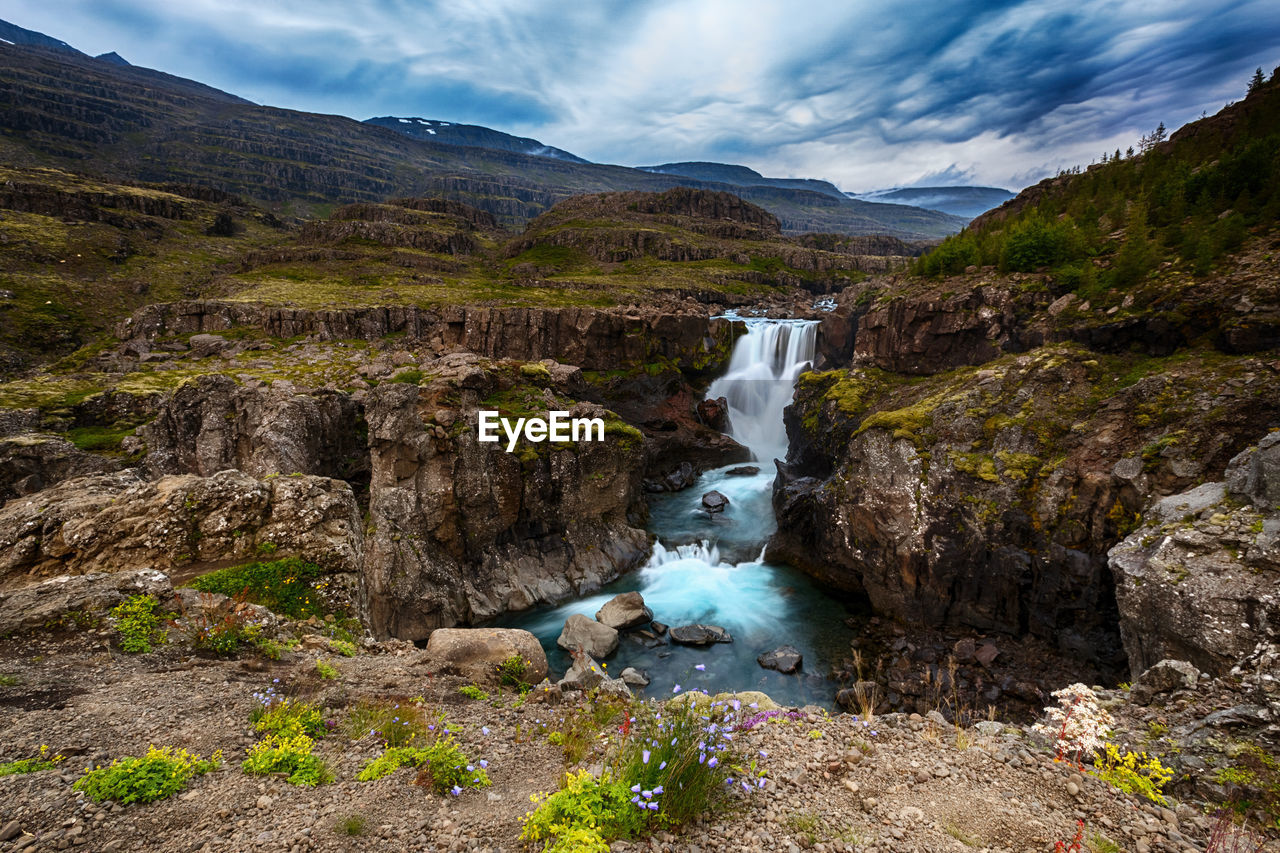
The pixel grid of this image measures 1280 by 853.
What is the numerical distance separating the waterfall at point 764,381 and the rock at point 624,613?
25.0m

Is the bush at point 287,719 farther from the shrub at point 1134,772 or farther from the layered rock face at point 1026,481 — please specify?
the layered rock face at point 1026,481

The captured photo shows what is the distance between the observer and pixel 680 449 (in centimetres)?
4388

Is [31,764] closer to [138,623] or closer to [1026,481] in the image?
[138,623]

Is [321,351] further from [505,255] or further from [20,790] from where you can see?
[505,255]

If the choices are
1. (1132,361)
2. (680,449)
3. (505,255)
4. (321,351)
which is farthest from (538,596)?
(505,255)

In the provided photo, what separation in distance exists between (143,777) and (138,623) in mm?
4860

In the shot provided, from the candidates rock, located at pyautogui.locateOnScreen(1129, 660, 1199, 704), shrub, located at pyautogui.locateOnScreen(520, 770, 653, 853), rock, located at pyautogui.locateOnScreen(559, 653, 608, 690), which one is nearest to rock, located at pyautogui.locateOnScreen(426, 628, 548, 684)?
rock, located at pyautogui.locateOnScreen(559, 653, 608, 690)

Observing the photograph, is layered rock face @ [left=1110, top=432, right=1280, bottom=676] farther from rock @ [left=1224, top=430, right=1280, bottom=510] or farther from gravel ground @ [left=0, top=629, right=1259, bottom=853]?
gravel ground @ [left=0, top=629, right=1259, bottom=853]

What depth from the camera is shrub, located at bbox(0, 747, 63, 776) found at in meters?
4.37

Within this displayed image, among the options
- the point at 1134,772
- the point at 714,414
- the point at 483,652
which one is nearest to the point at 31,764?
the point at 483,652

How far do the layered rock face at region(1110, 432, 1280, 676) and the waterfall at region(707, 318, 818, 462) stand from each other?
1209 inches

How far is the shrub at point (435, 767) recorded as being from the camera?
5211mm

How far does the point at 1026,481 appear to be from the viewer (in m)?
19.5

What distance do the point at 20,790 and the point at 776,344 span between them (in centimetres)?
5611
